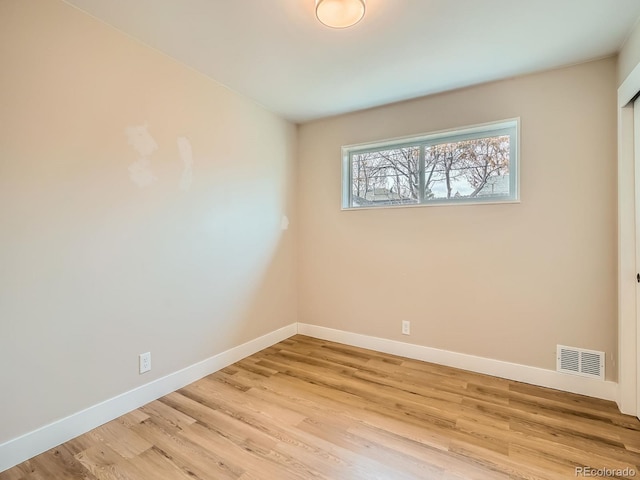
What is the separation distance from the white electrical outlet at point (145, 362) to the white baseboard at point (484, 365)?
1831 mm

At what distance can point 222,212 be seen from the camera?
8.91 ft

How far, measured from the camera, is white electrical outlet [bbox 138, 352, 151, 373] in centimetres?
212

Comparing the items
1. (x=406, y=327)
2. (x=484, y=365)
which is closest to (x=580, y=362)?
(x=484, y=365)

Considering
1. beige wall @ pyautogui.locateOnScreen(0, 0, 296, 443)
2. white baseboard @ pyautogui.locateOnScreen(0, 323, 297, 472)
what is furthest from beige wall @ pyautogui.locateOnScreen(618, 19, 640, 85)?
white baseboard @ pyautogui.locateOnScreen(0, 323, 297, 472)

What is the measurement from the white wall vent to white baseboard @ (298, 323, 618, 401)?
0.04 m

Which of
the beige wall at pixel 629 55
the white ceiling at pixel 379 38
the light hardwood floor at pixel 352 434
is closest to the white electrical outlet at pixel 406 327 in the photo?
the light hardwood floor at pixel 352 434

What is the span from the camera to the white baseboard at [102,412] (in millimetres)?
1568

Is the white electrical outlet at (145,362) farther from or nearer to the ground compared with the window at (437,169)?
nearer to the ground

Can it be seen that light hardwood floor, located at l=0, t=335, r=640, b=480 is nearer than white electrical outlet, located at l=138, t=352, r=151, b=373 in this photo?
Yes

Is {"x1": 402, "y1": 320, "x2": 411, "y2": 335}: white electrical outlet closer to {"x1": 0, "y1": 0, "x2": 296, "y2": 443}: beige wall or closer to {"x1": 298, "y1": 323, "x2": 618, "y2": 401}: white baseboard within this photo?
{"x1": 298, "y1": 323, "x2": 618, "y2": 401}: white baseboard

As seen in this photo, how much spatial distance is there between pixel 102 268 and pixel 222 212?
1041 millimetres

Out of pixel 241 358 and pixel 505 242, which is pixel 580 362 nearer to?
pixel 505 242

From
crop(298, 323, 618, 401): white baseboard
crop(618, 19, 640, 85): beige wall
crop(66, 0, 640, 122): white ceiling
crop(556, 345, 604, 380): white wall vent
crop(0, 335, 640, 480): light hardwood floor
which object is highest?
crop(66, 0, 640, 122): white ceiling

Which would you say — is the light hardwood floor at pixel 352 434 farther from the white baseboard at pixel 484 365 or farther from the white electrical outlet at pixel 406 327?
the white electrical outlet at pixel 406 327
